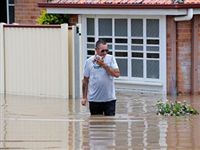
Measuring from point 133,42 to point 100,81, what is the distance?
8227 millimetres

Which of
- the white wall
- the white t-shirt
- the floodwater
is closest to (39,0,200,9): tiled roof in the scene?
the white wall

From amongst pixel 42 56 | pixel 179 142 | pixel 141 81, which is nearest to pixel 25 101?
pixel 42 56

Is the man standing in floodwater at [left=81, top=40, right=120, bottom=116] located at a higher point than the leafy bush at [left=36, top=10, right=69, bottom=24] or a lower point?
lower

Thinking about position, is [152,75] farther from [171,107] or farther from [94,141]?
[94,141]

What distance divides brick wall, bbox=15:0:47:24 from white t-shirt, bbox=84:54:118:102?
10833 millimetres

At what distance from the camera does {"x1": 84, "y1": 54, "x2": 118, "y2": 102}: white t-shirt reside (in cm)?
1516

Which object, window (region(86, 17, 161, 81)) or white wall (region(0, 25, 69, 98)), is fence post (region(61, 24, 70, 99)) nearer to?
white wall (region(0, 25, 69, 98))

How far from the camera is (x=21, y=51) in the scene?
21.5 metres

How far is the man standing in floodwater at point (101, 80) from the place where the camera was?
49.3ft

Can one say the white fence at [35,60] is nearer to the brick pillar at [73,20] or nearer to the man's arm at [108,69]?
the brick pillar at [73,20]

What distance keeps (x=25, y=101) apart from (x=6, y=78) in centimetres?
198

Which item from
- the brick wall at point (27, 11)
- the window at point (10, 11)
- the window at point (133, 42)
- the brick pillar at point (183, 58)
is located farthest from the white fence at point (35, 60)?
the window at point (10, 11)

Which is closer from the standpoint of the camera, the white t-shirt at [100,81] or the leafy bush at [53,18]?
the white t-shirt at [100,81]

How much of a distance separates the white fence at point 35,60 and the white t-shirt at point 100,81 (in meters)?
5.35
